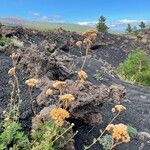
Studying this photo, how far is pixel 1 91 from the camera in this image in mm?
10422

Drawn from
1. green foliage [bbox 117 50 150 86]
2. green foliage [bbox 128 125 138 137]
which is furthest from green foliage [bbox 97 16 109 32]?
green foliage [bbox 128 125 138 137]

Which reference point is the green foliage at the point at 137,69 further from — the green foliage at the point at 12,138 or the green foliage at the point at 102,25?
the green foliage at the point at 102,25

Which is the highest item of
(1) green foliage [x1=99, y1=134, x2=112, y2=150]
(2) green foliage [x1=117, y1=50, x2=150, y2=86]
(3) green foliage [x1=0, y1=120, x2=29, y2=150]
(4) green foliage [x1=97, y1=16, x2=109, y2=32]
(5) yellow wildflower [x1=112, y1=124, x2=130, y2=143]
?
(5) yellow wildflower [x1=112, y1=124, x2=130, y2=143]

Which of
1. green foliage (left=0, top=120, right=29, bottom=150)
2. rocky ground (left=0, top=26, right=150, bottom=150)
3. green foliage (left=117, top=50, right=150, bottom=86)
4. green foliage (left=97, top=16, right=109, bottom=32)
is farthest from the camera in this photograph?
green foliage (left=97, top=16, right=109, bottom=32)

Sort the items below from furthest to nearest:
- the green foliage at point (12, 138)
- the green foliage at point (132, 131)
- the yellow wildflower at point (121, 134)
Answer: the green foliage at point (132, 131) < the green foliage at point (12, 138) < the yellow wildflower at point (121, 134)

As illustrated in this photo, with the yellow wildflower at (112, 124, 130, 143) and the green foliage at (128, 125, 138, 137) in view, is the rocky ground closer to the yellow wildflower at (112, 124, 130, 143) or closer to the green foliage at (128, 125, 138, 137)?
the green foliage at (128, 125, 138, 137)

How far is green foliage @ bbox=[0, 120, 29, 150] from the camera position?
25.0 feet

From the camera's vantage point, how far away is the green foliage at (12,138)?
25.0 ft

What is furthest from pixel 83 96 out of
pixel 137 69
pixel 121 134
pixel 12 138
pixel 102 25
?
pixel 102 25

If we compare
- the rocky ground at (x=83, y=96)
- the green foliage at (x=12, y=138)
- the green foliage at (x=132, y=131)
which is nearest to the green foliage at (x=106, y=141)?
the rocky ground at (x=83, y=96)

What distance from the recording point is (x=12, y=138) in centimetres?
777

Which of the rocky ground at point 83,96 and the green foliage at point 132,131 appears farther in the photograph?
the green foliage at point 132,131

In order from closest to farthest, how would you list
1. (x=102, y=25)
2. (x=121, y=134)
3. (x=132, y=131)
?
(x=121, y=134) < (x=132, y=131) < (x=102, y=25)

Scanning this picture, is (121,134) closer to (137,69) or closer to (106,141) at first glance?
(106,141)
